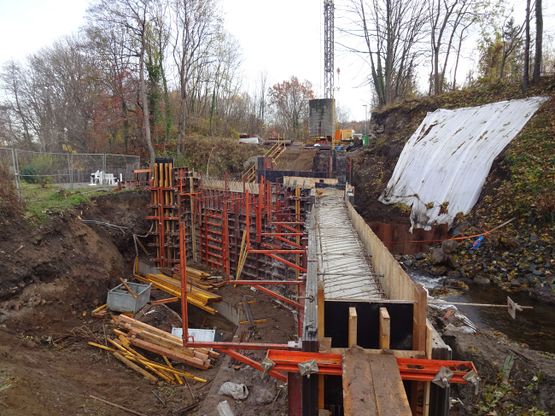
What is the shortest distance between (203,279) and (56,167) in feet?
27.6

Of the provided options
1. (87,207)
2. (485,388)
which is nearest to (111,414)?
(485,388)

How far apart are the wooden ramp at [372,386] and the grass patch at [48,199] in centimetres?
1168

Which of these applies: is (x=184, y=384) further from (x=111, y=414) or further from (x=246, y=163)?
(x=246, y=163)

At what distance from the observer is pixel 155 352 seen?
32.9 ft

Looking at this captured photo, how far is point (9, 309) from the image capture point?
9422mm

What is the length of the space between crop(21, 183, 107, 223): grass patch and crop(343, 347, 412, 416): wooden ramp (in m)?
11.7

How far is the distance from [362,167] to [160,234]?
1333 centimetres

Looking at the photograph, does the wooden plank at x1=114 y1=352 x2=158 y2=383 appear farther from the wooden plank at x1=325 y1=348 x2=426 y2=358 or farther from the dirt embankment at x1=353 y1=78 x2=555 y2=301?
the dirt embankment at x1=353 y1=78 x2=555 y2=301

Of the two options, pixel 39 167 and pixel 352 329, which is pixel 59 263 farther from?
pixel 352 329

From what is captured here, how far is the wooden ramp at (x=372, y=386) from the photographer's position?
8.90ft

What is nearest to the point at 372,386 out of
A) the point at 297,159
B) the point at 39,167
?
the point at 39,167

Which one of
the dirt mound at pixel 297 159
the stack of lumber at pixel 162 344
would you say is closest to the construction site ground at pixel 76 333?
the stack of lumber at pixel 162 344

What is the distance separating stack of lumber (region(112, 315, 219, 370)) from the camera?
9836 millimetres

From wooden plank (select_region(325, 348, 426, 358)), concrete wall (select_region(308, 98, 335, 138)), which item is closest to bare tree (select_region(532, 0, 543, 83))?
concrete wall (select_region(308, 98, 335, 138))
